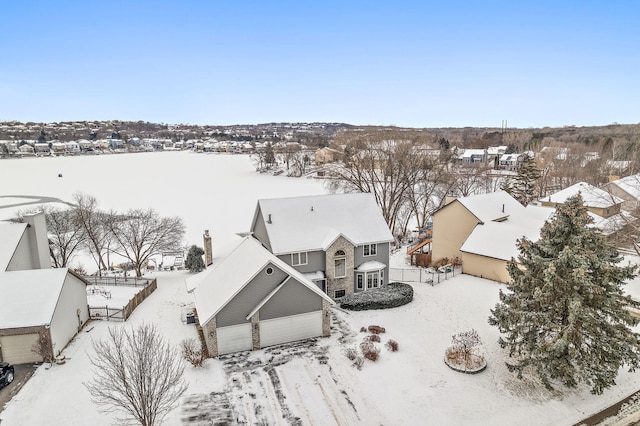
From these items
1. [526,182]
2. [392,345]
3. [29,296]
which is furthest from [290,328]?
[526,182]

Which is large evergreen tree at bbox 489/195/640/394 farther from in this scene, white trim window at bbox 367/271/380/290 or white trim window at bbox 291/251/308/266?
white trim window at bbox 291/251/308/266

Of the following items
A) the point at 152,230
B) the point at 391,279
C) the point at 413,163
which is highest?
the point at 413,163

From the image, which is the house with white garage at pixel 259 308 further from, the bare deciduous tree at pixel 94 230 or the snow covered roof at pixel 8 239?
the bare deciduous tree at pixel 94 230

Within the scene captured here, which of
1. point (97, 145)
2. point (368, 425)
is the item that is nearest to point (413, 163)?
point (368, 425)

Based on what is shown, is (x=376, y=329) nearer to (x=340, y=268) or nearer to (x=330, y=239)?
(x=340, y=268)

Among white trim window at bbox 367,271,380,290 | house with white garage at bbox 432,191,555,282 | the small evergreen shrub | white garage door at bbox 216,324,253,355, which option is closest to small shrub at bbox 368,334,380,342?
the small evergreen shrub

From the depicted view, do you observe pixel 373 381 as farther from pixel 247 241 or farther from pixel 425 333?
pixel 247 241

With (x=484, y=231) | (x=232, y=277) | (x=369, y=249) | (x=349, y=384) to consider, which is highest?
(x=232, y=277)
